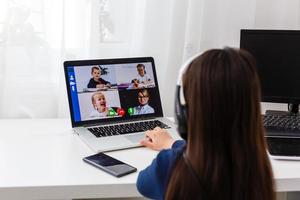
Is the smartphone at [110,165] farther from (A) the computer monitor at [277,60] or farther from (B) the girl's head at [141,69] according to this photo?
(A) the computer monitor at [277,60]

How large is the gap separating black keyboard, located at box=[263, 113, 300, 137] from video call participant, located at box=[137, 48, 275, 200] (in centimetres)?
56

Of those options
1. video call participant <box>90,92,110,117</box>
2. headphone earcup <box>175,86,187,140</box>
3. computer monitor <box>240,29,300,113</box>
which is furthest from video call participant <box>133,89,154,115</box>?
headphone earcup <box>175,86,187,140</box>

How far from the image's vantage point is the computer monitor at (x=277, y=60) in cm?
155

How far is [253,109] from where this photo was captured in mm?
801

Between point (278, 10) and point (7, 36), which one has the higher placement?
point (278, 10)

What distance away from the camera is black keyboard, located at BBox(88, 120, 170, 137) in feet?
4.56

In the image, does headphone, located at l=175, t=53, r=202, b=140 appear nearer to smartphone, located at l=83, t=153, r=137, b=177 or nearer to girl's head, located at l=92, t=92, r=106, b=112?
smartphone, located at l=83, t=153, r=137, b=177

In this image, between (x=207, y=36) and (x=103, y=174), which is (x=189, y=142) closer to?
(x=103, y=174)

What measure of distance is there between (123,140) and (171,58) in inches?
19.2

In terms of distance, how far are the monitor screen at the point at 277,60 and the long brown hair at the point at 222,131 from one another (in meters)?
0.77

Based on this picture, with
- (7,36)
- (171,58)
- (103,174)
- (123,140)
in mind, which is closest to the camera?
(103,174)

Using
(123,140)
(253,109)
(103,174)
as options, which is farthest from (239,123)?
(123,140)

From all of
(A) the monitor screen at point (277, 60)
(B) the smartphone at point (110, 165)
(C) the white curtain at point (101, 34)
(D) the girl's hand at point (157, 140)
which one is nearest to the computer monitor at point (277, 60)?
(A) the monitor screen at point (277, 60)

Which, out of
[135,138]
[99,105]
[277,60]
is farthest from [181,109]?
[277,60]
